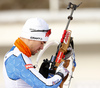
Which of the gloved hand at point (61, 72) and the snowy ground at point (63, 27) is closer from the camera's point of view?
the gloved hand at point (61, 72)

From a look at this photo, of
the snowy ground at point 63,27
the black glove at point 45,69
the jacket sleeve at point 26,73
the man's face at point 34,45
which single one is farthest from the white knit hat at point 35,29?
the snowy ground at point 63,27

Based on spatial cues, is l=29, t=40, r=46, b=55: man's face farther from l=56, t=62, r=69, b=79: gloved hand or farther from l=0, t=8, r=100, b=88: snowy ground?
l=0, t=8, r=100, b=88: snowy ground

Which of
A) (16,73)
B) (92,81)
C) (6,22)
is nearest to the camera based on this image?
(16,73)

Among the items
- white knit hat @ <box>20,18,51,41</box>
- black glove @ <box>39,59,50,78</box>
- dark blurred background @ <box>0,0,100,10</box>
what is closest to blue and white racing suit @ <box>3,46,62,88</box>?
white knit hat @ <box>20,18,51,41</box>

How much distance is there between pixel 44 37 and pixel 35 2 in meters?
5.20

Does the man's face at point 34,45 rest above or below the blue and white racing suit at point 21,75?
above

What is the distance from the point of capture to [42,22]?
6.22 ft

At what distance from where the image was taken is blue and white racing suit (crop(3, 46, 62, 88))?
1761 mm

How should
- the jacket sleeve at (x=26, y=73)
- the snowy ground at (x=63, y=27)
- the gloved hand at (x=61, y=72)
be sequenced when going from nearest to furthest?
the jacket sleeve at (x=26, y=73) < the gloved hand at (x=61, y=72) < the snowy ground at (x=63, y=27)

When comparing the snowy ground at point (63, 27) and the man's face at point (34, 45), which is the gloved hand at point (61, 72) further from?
the snowy ground at point (63, 27)

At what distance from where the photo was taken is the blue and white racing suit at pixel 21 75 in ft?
5.78


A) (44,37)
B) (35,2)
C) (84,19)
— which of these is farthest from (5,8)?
(44,37)

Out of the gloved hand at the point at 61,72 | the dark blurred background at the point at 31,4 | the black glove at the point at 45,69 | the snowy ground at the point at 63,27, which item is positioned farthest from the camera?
the dark blurred background at the point at 31,4

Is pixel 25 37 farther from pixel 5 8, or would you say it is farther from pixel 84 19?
pixel 5 8
